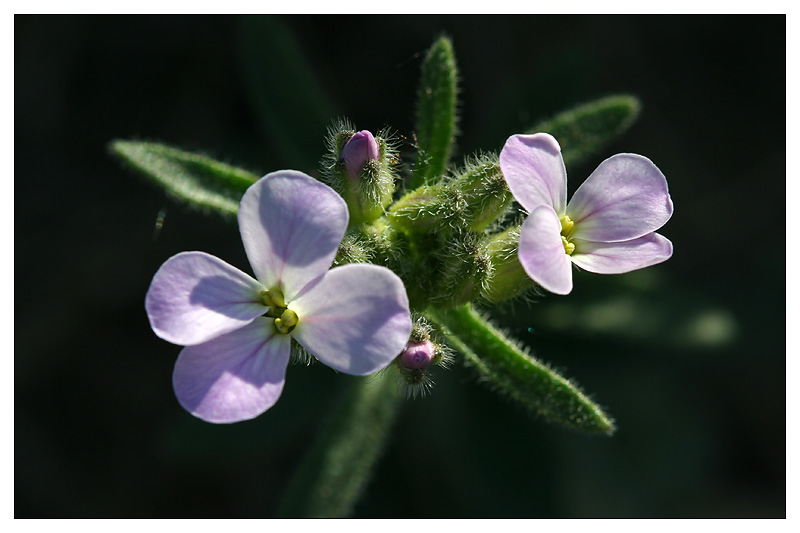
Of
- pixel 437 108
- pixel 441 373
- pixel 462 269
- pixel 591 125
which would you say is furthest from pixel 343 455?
pixel 591 125

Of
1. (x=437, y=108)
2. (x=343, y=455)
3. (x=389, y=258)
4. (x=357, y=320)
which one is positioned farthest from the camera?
(x=343, y=455)

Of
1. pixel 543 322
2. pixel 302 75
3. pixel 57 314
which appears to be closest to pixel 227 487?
pixel 57 314

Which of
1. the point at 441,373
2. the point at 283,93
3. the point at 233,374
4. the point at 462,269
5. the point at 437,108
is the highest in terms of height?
the point at 283,93

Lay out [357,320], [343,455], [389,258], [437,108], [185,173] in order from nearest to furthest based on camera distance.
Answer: [357,320], [389,258], [185,173], [437,108], [343,455]

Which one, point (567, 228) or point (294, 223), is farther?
point (567, 228)

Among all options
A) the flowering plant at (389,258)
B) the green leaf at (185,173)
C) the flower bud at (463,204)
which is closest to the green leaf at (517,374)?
the flowering plant at (389,258)

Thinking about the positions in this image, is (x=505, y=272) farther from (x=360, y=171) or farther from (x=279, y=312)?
(x=279, y=312)

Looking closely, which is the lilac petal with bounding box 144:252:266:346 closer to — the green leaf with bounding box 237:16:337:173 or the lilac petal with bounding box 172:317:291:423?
the lilac petal with bounding box 172:317:291:423
